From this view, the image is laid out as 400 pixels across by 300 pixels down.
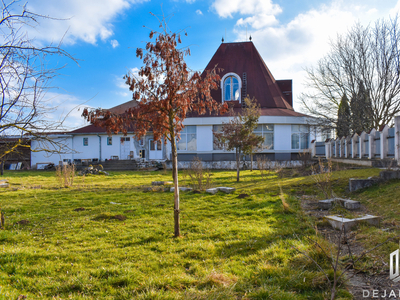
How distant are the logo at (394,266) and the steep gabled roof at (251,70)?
25223mm

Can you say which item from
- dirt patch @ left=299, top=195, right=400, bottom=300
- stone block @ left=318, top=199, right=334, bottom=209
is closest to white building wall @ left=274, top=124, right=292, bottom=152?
stone block @ left=318, top=199, right=334, bottom=209

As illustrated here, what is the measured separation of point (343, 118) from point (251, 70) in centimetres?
1157

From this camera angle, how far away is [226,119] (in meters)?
25.1

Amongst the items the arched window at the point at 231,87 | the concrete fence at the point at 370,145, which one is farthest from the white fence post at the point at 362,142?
the arched window at the point at 231,87

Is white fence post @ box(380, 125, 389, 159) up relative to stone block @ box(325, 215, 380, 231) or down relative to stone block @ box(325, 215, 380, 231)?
up

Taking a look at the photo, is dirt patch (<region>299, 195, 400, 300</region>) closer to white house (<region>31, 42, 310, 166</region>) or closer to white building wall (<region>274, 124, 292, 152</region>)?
white house (<region>31, 42, 310, 166</region>)

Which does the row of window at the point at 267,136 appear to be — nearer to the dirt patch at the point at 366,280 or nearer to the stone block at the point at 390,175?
the stone block at the point at 390,175

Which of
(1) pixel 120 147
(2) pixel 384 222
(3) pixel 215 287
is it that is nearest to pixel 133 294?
(3) pixel 215 287

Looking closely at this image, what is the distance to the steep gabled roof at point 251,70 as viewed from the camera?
94.0ft

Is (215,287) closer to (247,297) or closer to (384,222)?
(247,297)

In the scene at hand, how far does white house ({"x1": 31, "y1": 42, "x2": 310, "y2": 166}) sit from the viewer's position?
25703 mm

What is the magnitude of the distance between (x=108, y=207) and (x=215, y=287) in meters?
6.04

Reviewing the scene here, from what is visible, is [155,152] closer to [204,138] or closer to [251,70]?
[204,138]

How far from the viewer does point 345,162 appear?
16656 mm
